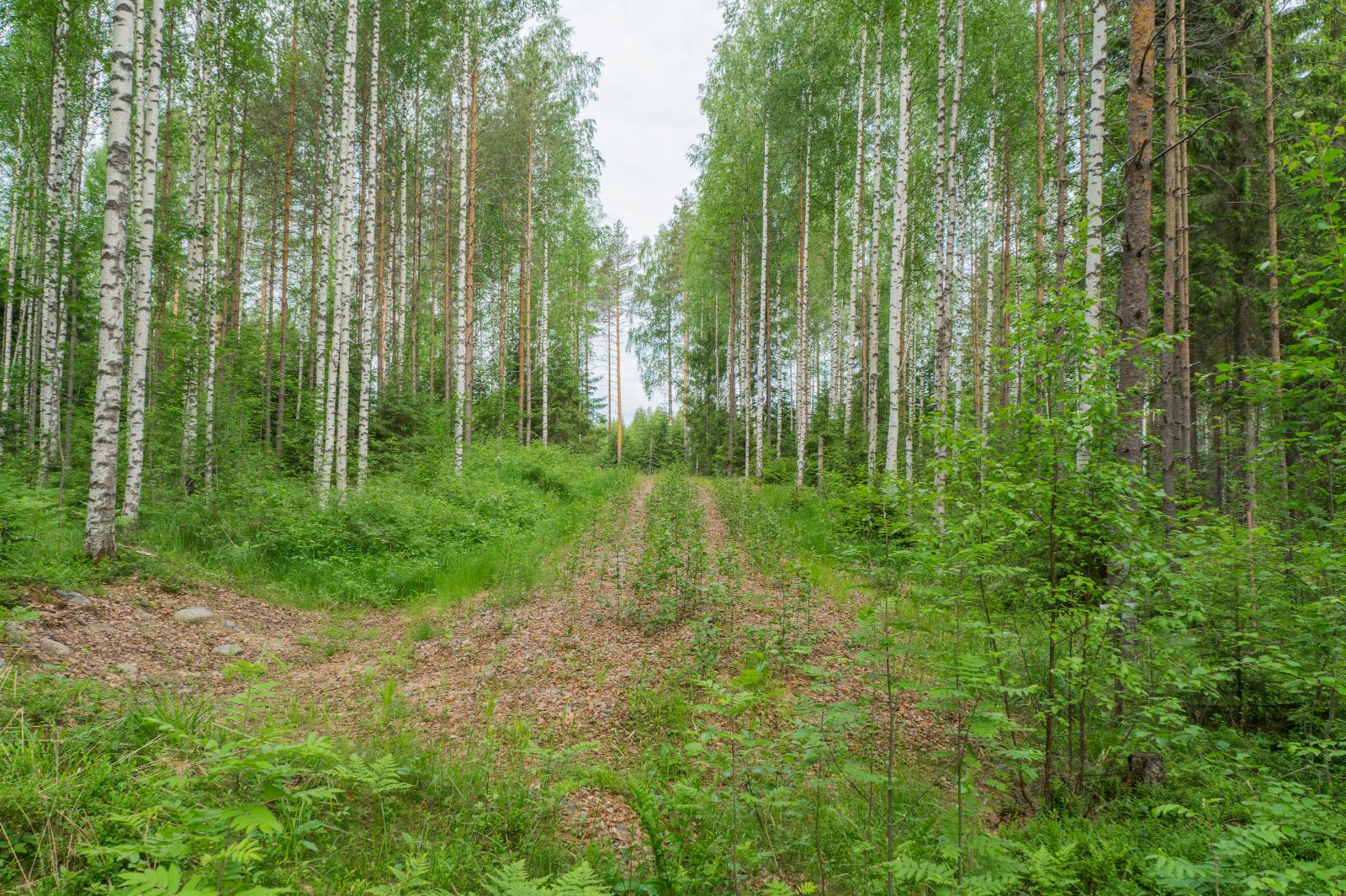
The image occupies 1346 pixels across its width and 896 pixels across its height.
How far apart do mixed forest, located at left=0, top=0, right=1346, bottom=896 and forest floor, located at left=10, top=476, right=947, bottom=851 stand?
0.06m

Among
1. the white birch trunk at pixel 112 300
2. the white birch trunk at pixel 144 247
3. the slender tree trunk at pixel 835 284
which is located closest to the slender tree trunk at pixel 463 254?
the white birch trunk at pixel 144 247

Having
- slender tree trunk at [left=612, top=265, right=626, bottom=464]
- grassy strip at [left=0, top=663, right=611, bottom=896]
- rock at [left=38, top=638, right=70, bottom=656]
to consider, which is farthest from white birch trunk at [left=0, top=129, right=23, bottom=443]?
slender tree trunk at [left=612, top=265, right=626, bottom=464]

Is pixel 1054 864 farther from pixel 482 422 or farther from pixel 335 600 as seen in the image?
pixel 482 422

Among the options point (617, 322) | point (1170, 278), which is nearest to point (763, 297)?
point (1170, 278)

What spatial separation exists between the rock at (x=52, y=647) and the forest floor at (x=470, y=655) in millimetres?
17

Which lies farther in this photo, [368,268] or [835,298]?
[835,298]

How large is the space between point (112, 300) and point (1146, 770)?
10.8m

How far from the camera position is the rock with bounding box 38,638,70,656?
4.08 meters

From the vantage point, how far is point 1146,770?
3566 millimetres

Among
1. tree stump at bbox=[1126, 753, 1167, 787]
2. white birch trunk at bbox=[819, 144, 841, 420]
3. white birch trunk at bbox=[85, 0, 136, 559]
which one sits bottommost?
tree stump at bbox=[1126, 753, 1167, 787]

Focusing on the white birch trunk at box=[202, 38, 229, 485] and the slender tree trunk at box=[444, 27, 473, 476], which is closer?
the white birch trunk at box=[202, 38, 229, 485]

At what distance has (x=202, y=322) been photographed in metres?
13.2

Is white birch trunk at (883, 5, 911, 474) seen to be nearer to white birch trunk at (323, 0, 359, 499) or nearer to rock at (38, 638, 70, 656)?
white birch trunk at (323, 0, 359, 499)

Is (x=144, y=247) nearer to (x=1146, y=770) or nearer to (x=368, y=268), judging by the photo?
(x=368, y=268)
